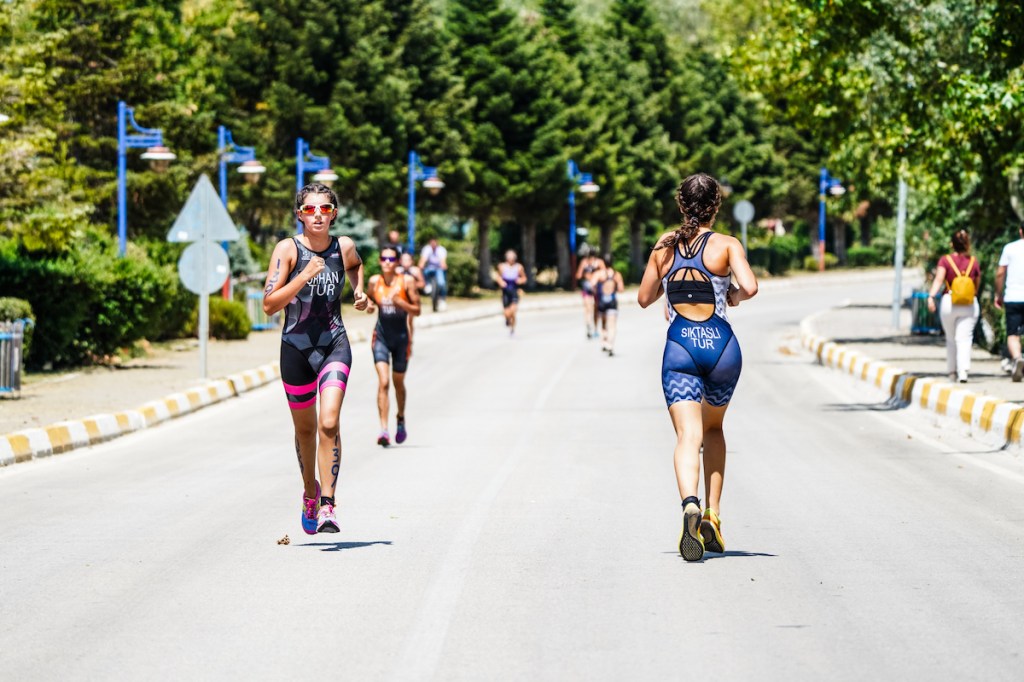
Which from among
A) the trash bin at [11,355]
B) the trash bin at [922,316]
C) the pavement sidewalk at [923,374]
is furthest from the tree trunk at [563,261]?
the trash bin at [11,355]

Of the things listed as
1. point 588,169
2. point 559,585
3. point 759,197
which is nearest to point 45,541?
point 559,585

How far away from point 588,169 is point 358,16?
55.3ft

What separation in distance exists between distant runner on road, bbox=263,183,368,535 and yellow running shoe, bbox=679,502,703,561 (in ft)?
6.58

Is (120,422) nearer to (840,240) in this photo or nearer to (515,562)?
(515,562)

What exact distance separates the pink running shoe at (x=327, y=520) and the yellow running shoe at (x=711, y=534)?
2062mm

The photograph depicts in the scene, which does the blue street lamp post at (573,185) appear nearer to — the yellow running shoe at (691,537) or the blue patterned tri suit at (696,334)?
the blue patterned tri suit at (696,334)

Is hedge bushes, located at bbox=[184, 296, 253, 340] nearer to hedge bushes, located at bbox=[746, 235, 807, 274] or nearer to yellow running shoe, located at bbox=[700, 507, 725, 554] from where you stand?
yellow running shoe, located at bbox=[700, 507, 725, 554]

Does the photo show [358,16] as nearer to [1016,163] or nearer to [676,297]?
[1016,163]

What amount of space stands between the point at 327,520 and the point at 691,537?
2.11 metres

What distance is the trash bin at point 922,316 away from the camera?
32719 millimetres

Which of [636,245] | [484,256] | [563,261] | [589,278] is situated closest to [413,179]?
[484,256]

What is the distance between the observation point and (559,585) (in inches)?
299

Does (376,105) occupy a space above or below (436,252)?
above

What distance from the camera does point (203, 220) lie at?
21.2 meters
